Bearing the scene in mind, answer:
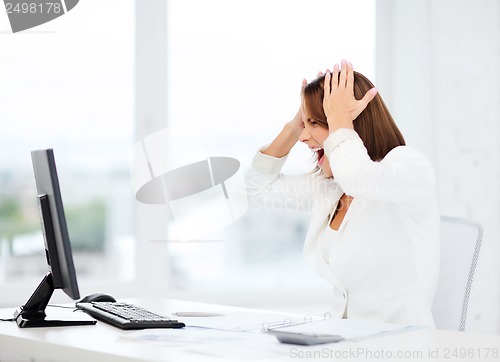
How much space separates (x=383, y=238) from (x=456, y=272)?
0.20 metres

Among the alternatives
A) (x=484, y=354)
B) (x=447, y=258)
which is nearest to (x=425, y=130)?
(x=447, y=258)

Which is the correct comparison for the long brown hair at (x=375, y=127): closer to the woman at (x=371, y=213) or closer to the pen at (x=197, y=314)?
the woman at (x=371, y=213)

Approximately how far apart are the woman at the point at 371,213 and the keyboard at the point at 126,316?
52cm

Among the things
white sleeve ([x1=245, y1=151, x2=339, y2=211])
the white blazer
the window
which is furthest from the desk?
the window

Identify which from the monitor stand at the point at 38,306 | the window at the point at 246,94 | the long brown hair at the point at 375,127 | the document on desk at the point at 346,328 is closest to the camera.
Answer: the document on desk at the point at 346,328

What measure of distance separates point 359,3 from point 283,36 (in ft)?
1.27

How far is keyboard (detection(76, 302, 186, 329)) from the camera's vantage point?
1542 mm

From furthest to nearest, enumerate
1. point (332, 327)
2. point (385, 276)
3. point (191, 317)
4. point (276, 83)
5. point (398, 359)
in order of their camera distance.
Result: 1. point (276, 83)
2. point (385, 276)
3. point (191, 317)
4. point (332, 327)
5. point (398, 359)

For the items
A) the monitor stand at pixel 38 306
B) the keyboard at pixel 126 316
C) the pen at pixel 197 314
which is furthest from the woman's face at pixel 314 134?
the monitor stand at pixel 38 306

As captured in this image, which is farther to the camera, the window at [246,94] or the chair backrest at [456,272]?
the window at [246,94]

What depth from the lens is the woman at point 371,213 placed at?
175 centimetres

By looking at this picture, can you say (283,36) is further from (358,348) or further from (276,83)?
(358,348)

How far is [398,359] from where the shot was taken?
1.19 metres

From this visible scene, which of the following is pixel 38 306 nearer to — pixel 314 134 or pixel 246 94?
pixel 314 134
